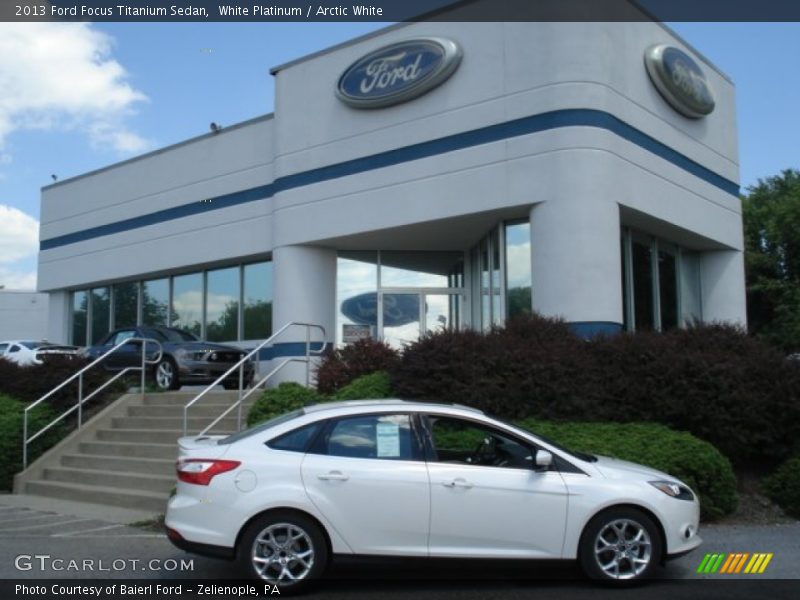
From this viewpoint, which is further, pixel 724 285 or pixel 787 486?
pixel 724 285

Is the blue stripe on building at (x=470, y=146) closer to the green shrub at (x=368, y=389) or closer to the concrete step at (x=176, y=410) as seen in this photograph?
the green shrub at (x=368, y=389)

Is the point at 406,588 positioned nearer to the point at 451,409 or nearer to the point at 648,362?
the point at 451,409

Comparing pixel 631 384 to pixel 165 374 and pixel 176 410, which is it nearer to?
pixel 176 410

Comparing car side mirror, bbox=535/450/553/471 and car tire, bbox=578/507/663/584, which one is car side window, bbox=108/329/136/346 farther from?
car tire, bbox=578/507/663/584

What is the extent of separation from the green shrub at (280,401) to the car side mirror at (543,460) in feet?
18.2

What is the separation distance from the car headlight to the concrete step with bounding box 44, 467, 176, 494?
6.63 metres

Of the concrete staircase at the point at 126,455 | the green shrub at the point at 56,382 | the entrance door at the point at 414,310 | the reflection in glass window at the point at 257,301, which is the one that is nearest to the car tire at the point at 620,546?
the concrete staircase at the point at 126,455

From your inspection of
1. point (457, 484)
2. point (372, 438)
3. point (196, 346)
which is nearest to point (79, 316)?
point (196, 346)

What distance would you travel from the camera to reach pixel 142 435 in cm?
1330

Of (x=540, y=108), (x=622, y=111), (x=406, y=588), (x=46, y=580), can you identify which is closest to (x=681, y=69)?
(x=622, y=111)

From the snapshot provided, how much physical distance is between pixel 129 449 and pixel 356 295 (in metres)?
6.91

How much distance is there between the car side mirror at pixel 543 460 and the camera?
21.7 feet

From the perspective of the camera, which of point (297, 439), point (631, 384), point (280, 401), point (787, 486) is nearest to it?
point (297, 439)

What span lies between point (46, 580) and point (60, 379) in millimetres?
8704
